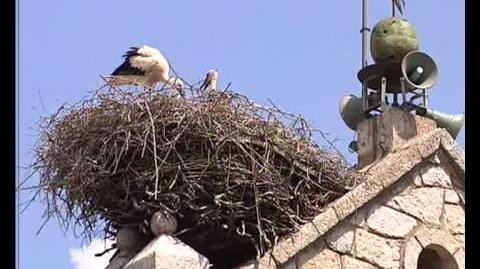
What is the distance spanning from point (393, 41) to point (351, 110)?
693mm

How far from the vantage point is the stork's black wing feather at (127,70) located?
8.19 metres

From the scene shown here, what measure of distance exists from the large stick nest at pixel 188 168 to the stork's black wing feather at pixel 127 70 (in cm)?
100

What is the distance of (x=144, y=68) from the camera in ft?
26.8

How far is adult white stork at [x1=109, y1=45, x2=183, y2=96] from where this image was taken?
8109 millimetres

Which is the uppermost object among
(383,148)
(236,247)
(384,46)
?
(384,46)

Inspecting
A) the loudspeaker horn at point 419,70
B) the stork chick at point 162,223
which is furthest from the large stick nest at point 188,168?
the loudspeaker horn at point 419,70

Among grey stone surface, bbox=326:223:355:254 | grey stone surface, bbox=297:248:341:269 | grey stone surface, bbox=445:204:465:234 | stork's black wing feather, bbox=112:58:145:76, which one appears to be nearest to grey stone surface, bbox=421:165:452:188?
grey stone surface, bbox=445:204:465:234

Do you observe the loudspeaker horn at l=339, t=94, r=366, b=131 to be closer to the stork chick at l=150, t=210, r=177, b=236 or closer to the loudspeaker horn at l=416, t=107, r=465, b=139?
the loudspeaker horn at l=416, t=107, r=465, b=139

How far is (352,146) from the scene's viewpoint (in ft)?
28.1

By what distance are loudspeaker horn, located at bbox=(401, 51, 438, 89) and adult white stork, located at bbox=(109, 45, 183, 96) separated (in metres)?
1.54

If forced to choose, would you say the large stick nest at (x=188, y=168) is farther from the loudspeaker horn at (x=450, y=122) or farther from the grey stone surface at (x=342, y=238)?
the loudspeaker horn at (x=450, y=122)

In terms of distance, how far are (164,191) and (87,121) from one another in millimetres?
669
